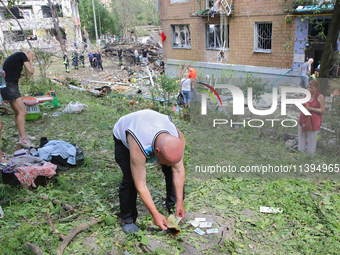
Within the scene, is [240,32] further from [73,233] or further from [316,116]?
[73,233]

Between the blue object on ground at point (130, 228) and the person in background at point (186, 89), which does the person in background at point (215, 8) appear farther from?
the blue object on ground at point (130, 228)

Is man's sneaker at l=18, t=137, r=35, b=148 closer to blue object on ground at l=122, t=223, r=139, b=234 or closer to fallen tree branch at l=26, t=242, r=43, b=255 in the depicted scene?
fallen tree branch at l=26, t=242, r=43, b=255

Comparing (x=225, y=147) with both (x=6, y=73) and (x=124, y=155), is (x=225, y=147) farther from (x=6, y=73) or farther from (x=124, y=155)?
(x=6, y=73)

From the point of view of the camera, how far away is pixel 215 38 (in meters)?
17.3

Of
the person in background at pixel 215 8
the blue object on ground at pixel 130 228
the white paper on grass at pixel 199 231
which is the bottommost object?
the white paper on grass at pixel 199 231

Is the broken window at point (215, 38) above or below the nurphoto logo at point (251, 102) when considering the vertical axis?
above

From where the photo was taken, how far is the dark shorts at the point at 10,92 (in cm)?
555

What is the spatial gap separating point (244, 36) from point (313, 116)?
429 inches

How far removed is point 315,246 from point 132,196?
2.02 m

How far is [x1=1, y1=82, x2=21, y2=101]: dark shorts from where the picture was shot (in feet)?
18.2

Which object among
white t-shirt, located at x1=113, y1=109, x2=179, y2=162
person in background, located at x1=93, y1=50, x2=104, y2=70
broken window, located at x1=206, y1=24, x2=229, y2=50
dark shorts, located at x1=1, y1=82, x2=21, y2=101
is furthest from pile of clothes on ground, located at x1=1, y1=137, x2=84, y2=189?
person in background, located at x1=93, y1=50, x2=104, y2=70

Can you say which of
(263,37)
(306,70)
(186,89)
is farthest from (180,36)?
(186,89)

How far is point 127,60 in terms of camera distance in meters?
27.0

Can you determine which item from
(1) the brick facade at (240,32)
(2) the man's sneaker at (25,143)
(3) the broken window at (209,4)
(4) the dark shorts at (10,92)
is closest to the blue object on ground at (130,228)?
(2) the man's sneaker at (25,143)
